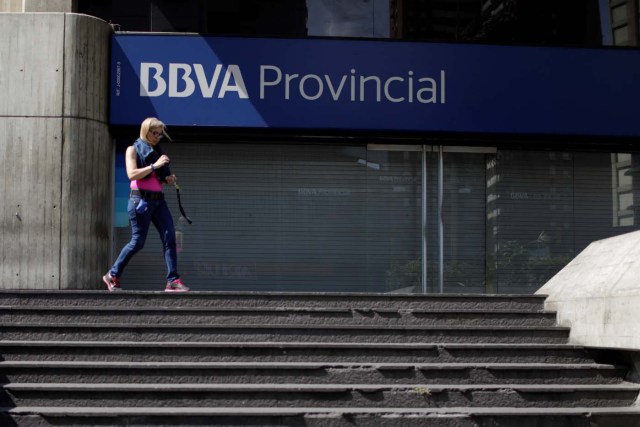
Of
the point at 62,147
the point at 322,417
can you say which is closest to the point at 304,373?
the point at 322,417

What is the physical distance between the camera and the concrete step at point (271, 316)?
7.27 metres

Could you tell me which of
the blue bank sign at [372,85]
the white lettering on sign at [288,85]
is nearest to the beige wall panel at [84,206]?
the blue bank sign at [372,85]

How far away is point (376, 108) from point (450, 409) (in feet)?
18.1

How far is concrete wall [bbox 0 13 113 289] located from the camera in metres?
10.1

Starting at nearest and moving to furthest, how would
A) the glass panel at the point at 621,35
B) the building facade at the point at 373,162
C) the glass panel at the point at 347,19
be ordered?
the building facade at the point at 373,162
the glass panel at the point at 347,19
the glass panel at the point at 621,35

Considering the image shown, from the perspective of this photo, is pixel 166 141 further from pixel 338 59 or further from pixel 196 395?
pixel 196 395

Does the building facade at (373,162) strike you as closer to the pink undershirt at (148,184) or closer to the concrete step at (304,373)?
the pink undershirt at (148,184)

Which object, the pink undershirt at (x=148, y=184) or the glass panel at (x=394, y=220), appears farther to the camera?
the glass panel at (x=394, y=220)

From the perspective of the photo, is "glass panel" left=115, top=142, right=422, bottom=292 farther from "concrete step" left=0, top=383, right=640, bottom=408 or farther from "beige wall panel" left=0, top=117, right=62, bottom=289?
"concrete step" left=0, top=383, right=640, bottom=408

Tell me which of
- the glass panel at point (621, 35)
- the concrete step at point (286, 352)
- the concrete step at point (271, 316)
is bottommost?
the concrete step at point (286, 352)

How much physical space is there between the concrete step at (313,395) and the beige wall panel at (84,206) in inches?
158

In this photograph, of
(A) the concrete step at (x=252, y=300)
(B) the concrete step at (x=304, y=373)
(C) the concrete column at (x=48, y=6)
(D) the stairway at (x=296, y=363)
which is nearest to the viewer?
(D) the stairway at (x=296, y=363)

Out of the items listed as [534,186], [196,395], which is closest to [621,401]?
[196,395]

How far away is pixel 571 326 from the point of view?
7297 millimetres
